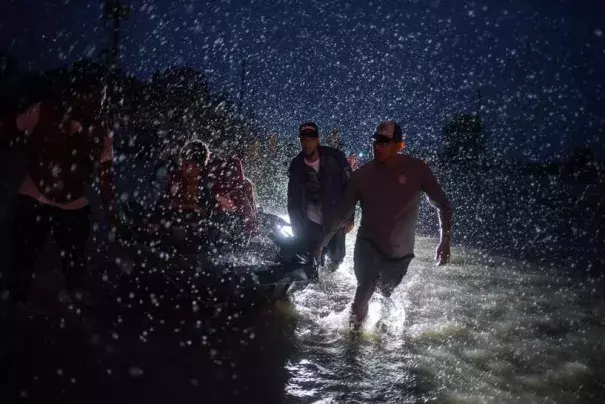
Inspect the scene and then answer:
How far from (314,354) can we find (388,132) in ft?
6.50

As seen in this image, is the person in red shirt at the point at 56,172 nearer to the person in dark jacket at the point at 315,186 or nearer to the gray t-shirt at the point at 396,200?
the person in dark jacket at the point at 315,186

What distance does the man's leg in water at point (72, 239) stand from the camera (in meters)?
4.67

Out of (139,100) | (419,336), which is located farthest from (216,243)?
(139,100)

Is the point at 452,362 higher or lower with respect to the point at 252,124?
lower

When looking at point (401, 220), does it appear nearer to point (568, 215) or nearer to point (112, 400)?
point (112, 400)

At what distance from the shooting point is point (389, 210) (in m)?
4.59

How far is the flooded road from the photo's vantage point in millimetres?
3254

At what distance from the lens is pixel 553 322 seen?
5.43 m

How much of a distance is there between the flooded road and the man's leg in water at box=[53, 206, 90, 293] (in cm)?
39

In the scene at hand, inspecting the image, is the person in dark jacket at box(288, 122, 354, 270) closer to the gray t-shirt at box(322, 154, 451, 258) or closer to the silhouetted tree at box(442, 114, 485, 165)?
the gray t-shirt at box(322, 154, 451, 258)

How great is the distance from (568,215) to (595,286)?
16.5 m

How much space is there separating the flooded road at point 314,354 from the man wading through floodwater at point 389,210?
0.54 meters

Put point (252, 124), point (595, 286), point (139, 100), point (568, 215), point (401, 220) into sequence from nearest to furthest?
point (401, 220), point (595, 286), point (568, 215), point (139, 100), point (252, 124)

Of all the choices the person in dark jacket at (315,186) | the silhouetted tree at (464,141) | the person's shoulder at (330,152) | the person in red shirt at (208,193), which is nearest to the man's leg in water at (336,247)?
the person in dark jacket at (315,186)
